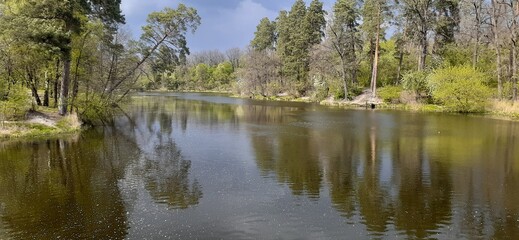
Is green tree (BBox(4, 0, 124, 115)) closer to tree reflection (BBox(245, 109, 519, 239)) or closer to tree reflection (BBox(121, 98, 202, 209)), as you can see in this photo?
tree reflection (BBox(121, 98, 202, 209))

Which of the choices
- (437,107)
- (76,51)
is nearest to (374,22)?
(437,107)

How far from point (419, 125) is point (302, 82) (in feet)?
151

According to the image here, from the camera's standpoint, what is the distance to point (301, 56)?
258 ft

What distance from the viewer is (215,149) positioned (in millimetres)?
21797

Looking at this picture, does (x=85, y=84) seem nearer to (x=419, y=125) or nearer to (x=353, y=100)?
(x=419, y=125)

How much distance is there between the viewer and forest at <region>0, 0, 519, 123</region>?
88.6ft

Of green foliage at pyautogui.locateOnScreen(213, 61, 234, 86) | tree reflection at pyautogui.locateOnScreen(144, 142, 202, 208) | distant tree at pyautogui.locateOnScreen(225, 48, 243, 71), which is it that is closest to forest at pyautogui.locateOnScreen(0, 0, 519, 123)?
tree reflection at pyautogui.locateOnScreen(144, 142, 202, 208)

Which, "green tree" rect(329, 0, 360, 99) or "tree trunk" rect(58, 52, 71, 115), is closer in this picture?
"tree trunk" rect(58, 52, 71, 115)

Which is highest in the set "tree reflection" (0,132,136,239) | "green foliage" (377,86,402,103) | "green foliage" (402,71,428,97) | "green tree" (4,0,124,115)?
"green tree" (4,0,124,115)

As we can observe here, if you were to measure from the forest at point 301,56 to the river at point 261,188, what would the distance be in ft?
25.1

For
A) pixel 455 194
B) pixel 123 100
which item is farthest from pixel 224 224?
pixel 123 100

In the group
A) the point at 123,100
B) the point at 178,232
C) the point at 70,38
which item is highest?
the point at 70,38

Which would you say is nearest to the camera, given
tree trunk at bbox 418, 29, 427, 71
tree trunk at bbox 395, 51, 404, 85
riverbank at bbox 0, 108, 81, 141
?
riverbank at bbox 0, 108, 81, 141

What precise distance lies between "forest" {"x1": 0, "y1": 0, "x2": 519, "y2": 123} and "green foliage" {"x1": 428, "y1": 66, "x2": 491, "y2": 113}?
0.13 metres
